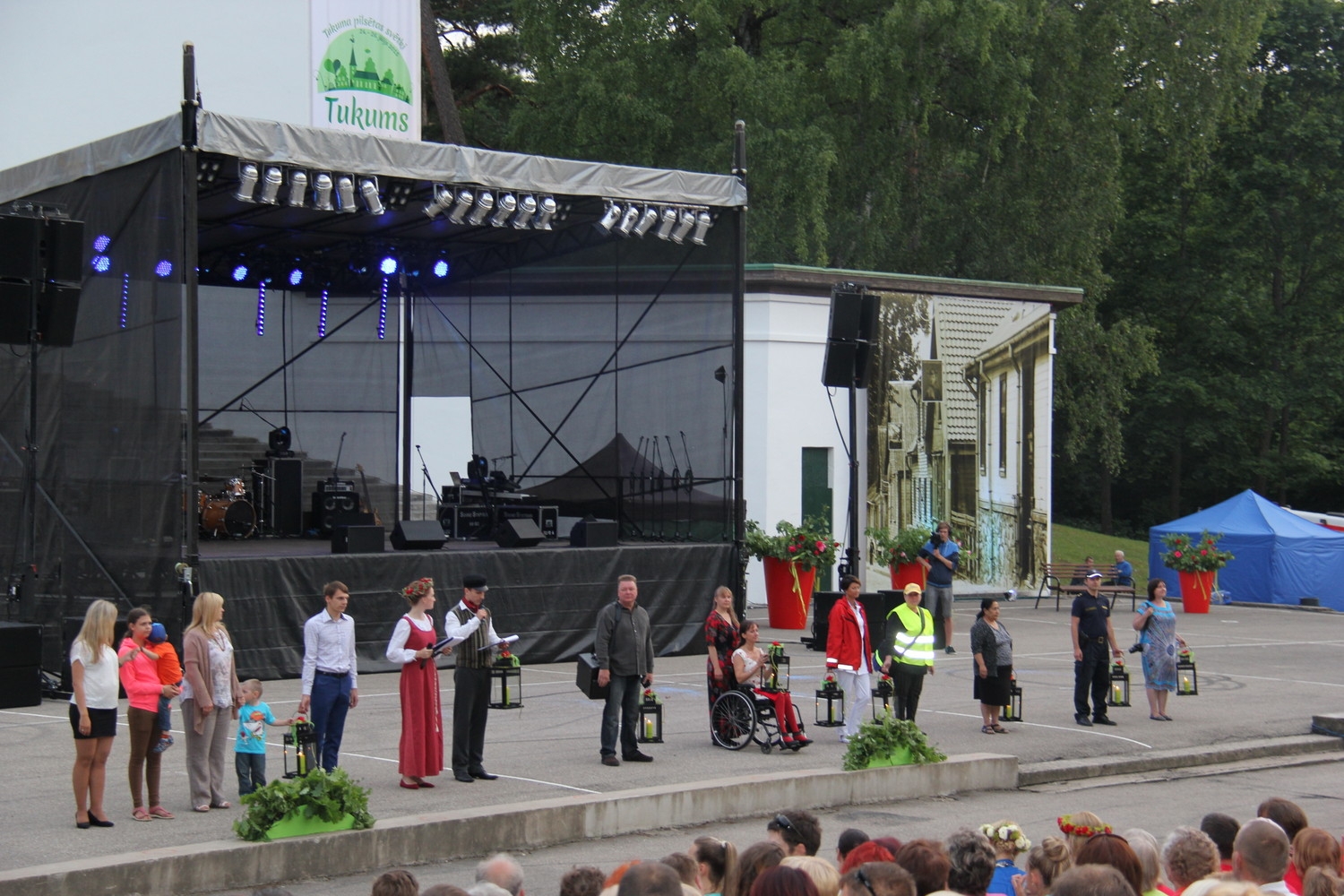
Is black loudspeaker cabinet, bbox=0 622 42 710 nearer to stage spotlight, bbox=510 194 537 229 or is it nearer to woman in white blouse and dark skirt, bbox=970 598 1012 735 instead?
stage spotlight, bbox=510 194 537 229

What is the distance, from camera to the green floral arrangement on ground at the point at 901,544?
955 inches

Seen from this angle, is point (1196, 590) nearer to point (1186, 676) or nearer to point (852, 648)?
point (1186, 676)

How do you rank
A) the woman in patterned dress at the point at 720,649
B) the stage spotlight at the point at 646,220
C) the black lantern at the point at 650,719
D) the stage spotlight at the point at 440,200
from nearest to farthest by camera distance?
the black lantern at the point at 650,719 → the woman in patterned dress at the point at 720,649 → the stage spotlight at the point at 440,200 → the stage spotlight at the point at 646,220

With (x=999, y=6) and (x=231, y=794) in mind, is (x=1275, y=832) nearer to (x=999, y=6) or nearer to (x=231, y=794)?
(x=231, y=794)

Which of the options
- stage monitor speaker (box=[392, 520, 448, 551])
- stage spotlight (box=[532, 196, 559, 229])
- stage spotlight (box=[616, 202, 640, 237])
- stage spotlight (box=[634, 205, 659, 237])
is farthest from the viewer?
stage spotlight (box=[634, 205, 659, 237])

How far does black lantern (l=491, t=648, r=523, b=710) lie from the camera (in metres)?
15.1

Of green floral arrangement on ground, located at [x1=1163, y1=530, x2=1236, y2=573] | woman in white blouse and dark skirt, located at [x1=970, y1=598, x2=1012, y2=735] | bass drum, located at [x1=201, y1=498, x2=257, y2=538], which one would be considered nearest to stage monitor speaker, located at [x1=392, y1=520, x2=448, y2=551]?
bass drum, located at [x1=201, y1=498, x2=257, y2=538]

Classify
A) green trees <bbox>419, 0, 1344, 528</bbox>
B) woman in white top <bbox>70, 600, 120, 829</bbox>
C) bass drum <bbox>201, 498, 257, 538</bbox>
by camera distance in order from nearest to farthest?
woman in white top <bbox>70, 600, 120, 829</bbox> < bass drum <bbox>201, 498, 257, 538</bbox> < green trees <bbox>419, 0, 1344, 528</bbox>

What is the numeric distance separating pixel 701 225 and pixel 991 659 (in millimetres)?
8186

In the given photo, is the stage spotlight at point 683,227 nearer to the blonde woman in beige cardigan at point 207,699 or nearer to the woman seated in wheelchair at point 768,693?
the woman seated in wheelchair at point 768,693

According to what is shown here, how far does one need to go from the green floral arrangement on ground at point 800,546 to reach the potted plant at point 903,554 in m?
1.39

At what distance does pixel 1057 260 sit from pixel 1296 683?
65.3 ft

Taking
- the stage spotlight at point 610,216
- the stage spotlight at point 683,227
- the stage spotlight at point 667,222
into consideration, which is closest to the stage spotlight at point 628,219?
the stage spotlight at point 610,216

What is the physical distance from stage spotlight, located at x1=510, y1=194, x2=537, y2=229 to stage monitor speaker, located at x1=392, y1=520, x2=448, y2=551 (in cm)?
385
